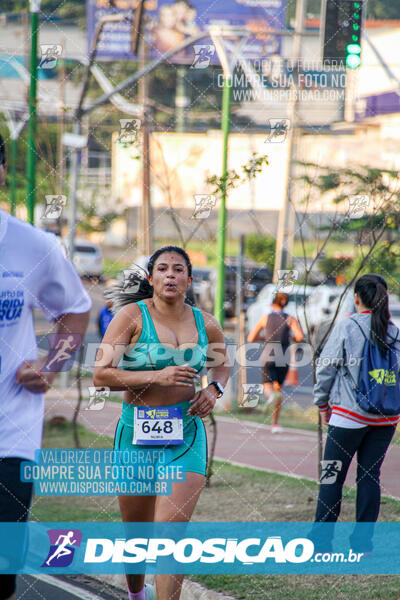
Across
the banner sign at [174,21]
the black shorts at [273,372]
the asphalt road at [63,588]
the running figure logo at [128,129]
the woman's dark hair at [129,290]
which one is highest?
the banner sign at [174,21]

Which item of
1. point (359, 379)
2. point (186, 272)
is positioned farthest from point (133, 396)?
point (359, 379)

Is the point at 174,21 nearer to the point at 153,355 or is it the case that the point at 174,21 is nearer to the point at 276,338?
the point at 276,338

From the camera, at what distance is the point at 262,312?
19.7 metres

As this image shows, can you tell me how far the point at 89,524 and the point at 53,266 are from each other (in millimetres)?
3668

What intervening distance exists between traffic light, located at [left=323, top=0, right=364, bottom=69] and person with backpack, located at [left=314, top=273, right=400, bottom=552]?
3.05 m

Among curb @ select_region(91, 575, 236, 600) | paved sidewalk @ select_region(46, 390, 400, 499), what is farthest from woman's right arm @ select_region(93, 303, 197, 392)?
paved sidewalk @ select_region(46, 390, 400, 499)

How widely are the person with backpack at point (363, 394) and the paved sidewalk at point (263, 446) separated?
5.03 feet

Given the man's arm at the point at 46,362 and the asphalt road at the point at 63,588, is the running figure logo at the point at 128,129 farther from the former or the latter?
the man's arm at the point at 46,362

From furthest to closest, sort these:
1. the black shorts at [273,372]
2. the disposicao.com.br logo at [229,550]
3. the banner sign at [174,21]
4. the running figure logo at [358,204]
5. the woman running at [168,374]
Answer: the banner sign at [174,21] < the black shorts at [273,372] < the running figure logo at [358,204] < the disposicao.com.br logo at [229,550] < the woman running at [168,374]

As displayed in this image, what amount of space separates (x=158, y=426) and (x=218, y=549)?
120 centimetres

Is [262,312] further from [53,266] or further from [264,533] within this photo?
[53,266]

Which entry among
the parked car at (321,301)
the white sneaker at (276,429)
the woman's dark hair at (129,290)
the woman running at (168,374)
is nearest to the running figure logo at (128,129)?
the woman's dark hair at (129,290)

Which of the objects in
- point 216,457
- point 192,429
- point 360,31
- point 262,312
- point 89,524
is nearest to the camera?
point 192,429

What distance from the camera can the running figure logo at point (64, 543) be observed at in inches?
216
